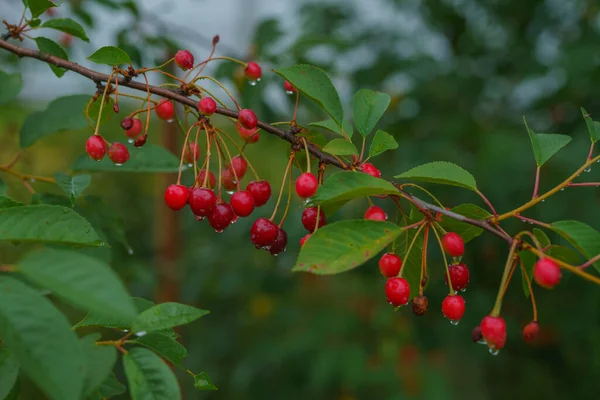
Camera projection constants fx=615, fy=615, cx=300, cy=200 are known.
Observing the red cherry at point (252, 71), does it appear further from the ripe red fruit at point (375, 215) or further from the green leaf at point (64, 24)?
the ripe red fruit at point (375, 215)

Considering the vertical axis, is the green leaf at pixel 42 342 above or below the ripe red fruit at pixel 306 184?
below

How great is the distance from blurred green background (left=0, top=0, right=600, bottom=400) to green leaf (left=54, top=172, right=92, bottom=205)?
103 centimetres

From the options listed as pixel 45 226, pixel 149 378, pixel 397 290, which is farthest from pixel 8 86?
pixel 397 290

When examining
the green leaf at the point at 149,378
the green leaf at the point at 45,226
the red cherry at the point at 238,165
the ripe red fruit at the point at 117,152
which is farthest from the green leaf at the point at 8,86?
the green leaf at the point at 149,378

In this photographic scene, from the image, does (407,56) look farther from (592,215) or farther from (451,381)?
(451,381)

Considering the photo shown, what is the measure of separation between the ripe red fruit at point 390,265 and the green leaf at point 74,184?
18.9 inches

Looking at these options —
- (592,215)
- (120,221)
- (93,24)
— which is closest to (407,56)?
(592,215)

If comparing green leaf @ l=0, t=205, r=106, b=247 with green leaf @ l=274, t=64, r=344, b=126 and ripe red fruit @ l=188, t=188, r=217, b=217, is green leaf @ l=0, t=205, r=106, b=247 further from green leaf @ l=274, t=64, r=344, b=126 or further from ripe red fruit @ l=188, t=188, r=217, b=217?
green leaf @ l=274, t=64, r=344, b=126

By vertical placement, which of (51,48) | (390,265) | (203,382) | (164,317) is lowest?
(203,382)

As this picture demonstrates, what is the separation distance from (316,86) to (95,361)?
50 centimetres

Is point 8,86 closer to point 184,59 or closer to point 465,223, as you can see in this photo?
point 184,59

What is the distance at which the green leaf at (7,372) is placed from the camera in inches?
27.7

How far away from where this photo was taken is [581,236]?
82cm

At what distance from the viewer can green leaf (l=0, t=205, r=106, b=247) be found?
701 mm
